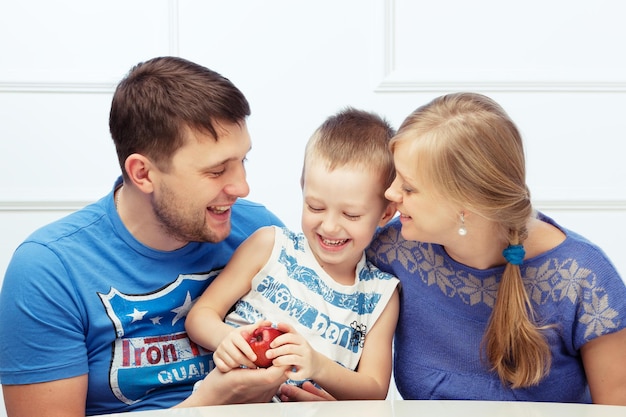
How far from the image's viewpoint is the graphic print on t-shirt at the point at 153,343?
1.77 m

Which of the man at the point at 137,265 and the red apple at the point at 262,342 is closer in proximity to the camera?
the red apple at the point at 262,342

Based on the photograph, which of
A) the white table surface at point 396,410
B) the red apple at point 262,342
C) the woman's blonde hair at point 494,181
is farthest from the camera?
the woman's blonde hair at point 494,181

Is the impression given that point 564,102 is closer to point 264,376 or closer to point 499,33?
point 499,33

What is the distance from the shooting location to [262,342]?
1531 millimetres

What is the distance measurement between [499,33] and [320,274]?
1.28m

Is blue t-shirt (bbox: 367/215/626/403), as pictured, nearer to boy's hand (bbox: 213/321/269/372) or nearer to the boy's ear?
the boy's ear

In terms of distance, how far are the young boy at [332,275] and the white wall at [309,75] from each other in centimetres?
87

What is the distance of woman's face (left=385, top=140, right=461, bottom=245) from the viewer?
1.72 metres

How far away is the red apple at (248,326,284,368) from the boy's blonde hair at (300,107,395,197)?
396 mm

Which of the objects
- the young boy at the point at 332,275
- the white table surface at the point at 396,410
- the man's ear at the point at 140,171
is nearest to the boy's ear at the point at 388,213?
the young boy at the point at 332,275

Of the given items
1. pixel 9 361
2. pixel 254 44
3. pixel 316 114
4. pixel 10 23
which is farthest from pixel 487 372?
pixel 10 23

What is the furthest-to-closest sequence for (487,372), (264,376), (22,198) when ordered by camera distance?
1. (22,198)
2. (487,372)
3. (264,376)

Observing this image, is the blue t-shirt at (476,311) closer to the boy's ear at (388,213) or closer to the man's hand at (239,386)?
the boy's ear at (388,213)

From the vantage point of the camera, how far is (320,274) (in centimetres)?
187
